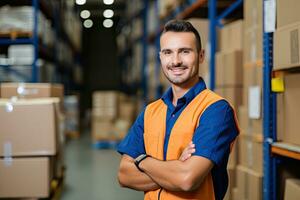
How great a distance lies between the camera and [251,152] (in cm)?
340

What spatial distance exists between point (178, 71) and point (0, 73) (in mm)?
6001

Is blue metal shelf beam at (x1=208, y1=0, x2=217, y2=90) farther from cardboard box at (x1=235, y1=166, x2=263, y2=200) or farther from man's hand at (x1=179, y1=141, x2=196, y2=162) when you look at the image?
man's hand at (x1=179, y1=141, x2=196, y2=162)

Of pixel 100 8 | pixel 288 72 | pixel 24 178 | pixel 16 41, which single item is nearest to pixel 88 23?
pixel 100 8

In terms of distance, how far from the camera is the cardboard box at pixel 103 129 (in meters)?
8.92

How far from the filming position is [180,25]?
1887 millimetres

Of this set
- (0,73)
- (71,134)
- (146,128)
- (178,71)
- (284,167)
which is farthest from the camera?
(71,134)

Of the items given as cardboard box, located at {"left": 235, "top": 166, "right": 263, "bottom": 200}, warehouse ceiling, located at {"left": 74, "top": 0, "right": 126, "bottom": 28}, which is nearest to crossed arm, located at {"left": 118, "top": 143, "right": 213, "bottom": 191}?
cardboard box, located at {"left": 235, "top": 166, "right": 263, "bottom": 200}

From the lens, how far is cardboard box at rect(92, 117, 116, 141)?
8.92 meters

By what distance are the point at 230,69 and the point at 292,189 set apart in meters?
1.80

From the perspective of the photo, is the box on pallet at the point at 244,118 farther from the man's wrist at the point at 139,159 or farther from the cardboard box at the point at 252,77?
the man's wrist at the point at 139,159

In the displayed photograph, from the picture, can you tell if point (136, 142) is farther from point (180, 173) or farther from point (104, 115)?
point (104, 115)

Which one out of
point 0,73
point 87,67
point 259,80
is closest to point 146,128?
point 259,80

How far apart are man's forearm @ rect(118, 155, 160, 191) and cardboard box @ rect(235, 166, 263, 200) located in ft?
5.03

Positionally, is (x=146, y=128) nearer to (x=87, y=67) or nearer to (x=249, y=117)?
(x=249, y=117)
